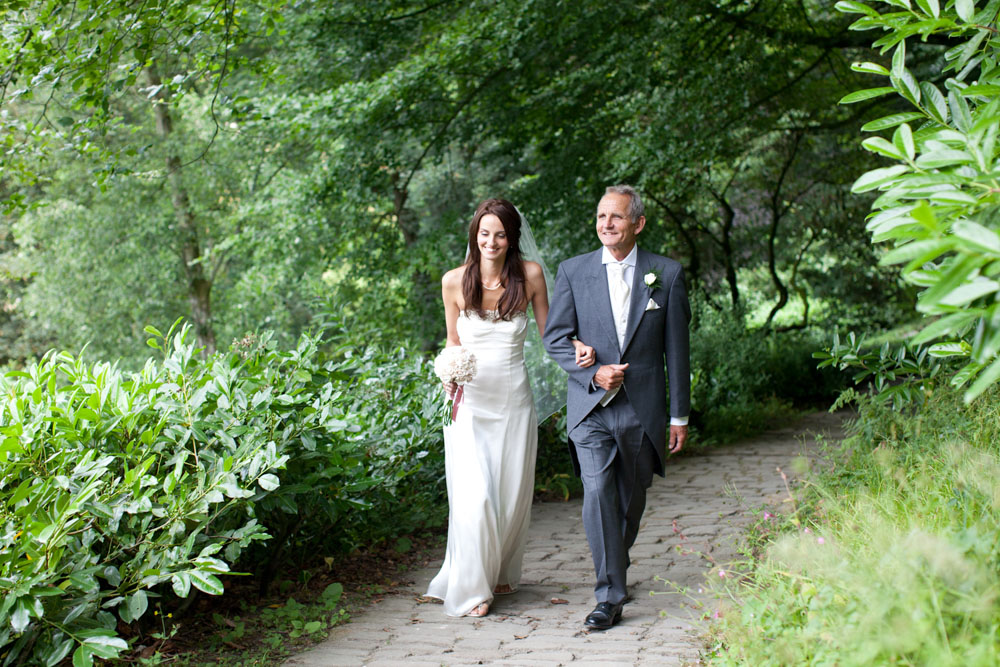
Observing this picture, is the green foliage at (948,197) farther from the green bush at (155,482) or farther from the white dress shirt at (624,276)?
the green bush at (155,482)

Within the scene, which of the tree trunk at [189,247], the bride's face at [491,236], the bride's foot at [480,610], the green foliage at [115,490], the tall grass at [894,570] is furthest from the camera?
the tree trunk at [189,247]

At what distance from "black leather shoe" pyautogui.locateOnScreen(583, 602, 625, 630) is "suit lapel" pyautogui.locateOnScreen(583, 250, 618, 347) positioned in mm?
1348

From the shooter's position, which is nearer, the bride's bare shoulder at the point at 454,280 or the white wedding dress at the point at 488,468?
the white wedding dress at the point at 488,468

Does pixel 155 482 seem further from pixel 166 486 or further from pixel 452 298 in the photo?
pixel 452 298

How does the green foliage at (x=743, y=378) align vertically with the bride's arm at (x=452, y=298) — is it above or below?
below

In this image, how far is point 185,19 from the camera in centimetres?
659

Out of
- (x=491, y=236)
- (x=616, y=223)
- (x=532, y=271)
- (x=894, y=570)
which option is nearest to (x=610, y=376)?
(x=616, y=223)

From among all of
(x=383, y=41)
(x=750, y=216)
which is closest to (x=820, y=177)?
(x=750, y=216)

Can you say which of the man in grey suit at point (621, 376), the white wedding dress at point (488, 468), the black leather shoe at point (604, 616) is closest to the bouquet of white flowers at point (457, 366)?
the white wedding dress at point (488, 468)

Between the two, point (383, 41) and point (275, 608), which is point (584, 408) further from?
point (383, 41)

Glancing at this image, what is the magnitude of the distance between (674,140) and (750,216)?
332 inches

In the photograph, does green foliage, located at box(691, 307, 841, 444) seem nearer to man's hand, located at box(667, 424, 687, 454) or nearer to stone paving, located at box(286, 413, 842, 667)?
stone paving, located at box(286, 413, 842, 667)

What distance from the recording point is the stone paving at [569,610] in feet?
13.9

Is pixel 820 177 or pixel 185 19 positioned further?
pixel 820 177
